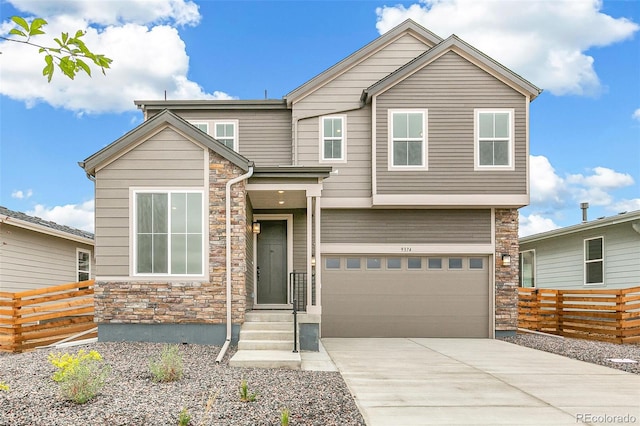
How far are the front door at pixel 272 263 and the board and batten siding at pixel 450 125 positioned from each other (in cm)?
272

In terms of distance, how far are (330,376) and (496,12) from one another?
340 inches

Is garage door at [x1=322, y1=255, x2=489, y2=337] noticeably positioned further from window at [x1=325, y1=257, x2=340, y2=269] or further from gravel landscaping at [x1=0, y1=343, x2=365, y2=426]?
gravel landscaping at [x1=0, y1=343, x2=365, y2=426]

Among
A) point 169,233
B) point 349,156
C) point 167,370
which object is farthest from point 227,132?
point 167,370

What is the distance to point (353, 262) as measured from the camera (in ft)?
42.4

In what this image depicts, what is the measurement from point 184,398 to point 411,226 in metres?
8.05

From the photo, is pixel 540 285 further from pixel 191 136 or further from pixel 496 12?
pixel 191 136

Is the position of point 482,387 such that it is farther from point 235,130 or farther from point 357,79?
point 235,130

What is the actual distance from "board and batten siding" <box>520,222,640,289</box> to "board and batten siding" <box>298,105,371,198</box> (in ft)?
23.3

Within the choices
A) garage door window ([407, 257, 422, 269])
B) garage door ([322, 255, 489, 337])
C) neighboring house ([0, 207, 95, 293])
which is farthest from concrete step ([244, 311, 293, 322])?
neighboring house ([0, 207, 95, 293])

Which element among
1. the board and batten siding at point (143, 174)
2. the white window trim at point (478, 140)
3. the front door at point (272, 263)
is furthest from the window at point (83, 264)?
the white window trim at point (478, 140)

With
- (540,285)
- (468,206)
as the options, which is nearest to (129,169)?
(468,206)

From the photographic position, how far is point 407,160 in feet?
40.1

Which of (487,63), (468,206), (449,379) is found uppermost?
(487,63)

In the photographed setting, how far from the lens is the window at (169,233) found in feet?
32.3
